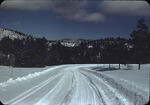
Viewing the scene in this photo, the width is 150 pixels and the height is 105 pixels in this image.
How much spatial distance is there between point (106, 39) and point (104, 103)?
258 cm

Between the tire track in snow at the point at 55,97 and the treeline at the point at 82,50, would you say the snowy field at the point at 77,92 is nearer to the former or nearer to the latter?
the tire track in snow at the point at 55,97

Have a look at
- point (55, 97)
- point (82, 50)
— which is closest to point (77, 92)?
point (55, 97)

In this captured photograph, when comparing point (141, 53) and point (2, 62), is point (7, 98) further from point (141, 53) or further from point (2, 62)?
point (2, 62)

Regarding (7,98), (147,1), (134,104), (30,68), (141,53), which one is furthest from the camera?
(30,68)

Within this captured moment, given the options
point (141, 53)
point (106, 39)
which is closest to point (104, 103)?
point (106, 39)

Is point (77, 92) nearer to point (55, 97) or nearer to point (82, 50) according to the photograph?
point (55, 97)

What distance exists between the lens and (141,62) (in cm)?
2019

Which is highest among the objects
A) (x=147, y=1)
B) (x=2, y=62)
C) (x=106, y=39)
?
(x=147, y=1)

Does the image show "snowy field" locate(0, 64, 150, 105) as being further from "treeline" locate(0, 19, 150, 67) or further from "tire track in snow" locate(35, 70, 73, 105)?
"treeline" locate(0, 19, 150, 67)

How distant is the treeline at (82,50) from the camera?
10727mm

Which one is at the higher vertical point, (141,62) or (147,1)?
(147,1)

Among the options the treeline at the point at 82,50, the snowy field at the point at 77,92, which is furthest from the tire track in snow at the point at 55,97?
the treeline at the point at 82,50

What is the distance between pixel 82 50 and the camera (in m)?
13.4

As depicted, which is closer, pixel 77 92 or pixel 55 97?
pixel 55 97
